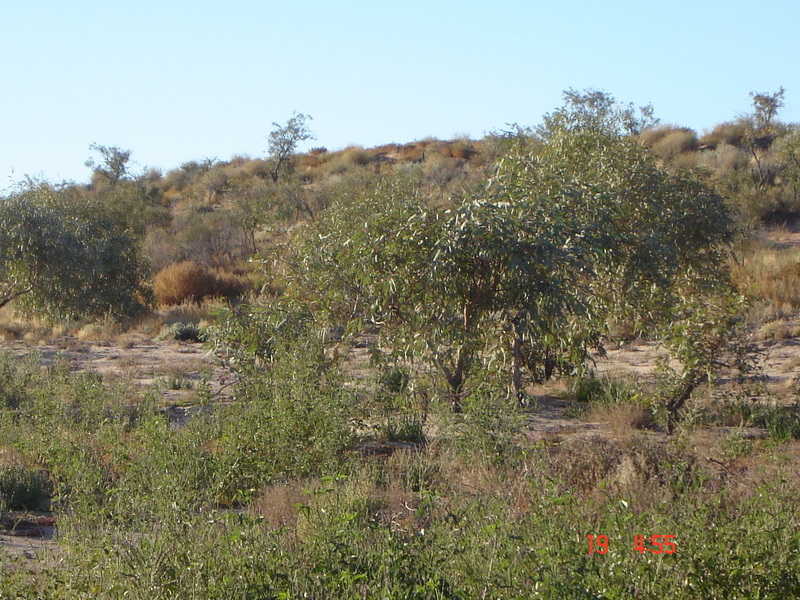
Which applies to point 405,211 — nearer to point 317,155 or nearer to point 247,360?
point 247,360

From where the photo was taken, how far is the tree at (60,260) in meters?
12.1

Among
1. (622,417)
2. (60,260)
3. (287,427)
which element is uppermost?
(60,260)

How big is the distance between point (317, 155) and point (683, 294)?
124ft

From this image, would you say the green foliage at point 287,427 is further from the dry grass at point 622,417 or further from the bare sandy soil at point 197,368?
the dry grass at point 622,417

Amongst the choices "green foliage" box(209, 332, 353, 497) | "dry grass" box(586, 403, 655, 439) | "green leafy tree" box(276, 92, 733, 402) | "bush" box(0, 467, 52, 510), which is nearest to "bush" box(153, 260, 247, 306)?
"green leafy tree" box(276, 92, 733, 402)

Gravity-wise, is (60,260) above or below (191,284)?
above

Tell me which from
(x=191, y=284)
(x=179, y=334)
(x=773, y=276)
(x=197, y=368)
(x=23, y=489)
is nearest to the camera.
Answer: (x=23, y=489)

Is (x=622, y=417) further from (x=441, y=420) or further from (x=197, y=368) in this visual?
(x=197, y=368)

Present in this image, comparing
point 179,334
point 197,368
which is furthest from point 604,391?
point 179,334

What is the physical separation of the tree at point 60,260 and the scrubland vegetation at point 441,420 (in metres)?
0.05
